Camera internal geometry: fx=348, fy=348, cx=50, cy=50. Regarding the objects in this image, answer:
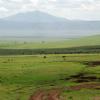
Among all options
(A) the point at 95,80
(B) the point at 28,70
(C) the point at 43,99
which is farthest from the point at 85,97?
(B) the point at 28,70

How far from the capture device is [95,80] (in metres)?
63.3

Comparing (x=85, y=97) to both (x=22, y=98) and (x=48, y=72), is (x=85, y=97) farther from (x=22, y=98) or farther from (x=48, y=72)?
(x=48, y=72)

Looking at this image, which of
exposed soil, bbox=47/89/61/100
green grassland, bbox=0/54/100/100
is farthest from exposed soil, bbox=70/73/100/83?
exposed soil, bbox=47/89/61/100

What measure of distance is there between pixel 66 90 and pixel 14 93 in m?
8.02

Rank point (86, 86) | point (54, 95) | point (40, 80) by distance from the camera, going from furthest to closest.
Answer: point (40, 80) < point (86, 86) < point (54, 95)

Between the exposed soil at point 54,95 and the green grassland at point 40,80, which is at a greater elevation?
the green grassland at point 40,80

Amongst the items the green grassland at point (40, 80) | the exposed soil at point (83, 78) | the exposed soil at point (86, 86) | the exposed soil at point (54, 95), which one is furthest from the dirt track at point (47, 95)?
the exposed soil at point (83, 78)

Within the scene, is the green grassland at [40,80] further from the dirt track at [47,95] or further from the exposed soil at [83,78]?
the dirt track at [47,95]

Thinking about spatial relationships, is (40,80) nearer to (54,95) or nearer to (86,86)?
(86,86)

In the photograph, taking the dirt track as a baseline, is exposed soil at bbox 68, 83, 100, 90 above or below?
above

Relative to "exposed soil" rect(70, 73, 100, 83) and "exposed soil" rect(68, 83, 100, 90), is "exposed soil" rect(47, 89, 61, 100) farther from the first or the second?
"exposed soil" rect(70, 73, 100, 83)

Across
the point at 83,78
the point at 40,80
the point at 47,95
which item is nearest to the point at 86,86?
the point at 83,78

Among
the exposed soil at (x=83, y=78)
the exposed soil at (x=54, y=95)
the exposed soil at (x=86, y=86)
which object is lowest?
the exposed soil at (x=54, y=95)

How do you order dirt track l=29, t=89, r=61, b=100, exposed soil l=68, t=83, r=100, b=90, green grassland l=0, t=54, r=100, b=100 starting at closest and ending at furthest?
dirt track l=29, t=89, r=61, b=100
green grassland l=0, t=54, r=100, b=100
exposed soil l=68, t=83, r=100, b=90
